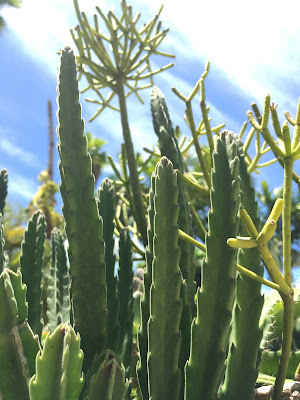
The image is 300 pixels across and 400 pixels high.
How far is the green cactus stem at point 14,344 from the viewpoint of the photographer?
2.48 ft

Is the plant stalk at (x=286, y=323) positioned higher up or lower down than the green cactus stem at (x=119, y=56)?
lower down

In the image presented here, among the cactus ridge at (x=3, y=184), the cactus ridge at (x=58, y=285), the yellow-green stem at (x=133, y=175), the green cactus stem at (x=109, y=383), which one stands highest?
the yellow-green stem at (x=133, y=175)

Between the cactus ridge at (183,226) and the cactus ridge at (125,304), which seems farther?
the cactus ridge at (125,304)

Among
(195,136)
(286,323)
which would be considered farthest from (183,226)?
(195,136)

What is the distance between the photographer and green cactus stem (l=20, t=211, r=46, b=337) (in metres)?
1.16

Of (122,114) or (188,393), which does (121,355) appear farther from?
(122,114)

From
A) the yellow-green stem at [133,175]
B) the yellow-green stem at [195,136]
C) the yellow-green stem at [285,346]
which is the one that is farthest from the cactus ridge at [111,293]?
the yellow-green stem at [133,175]

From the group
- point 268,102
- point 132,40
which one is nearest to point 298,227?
point 132,40

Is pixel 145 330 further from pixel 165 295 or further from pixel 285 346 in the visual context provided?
pixel 285 346

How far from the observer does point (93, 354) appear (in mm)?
950

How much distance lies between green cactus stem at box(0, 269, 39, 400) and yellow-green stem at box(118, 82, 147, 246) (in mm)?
1027

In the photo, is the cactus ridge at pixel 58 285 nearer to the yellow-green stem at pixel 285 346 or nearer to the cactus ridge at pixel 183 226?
the cactus ridge at pixel 183 226

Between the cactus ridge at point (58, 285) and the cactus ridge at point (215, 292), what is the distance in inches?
25.6

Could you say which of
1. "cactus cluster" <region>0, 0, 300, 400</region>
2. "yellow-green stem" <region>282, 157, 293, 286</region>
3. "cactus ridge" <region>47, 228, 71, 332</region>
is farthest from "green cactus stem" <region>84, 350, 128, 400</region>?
"cactus ridge" <region>47, 228, 71, 332</region>
